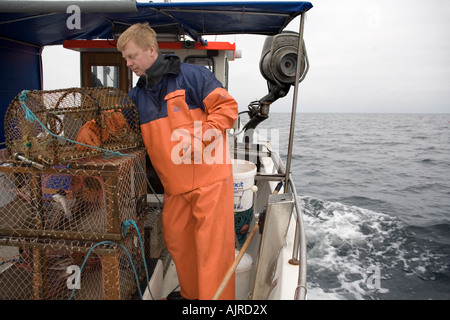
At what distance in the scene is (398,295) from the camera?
5289mm

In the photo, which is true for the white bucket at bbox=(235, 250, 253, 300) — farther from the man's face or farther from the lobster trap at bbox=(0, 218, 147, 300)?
the man's face

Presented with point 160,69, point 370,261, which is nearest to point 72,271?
point 160,69

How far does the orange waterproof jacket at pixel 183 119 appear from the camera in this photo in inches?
83.0

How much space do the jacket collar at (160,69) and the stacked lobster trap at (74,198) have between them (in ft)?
0.74

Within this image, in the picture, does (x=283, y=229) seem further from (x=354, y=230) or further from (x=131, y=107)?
(x=354, y=230)

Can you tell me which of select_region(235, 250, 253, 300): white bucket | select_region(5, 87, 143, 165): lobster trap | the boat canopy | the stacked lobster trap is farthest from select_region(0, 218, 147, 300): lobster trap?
the boat canopy

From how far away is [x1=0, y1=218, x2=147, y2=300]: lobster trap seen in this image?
1965 millimetres

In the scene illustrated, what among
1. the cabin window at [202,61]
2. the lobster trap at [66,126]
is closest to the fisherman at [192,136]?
the lobster trap at [66,126]

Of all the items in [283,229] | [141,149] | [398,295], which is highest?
[141,149]

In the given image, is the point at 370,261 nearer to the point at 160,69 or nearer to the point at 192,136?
the point at 192,136

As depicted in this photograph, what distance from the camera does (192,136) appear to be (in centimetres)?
212

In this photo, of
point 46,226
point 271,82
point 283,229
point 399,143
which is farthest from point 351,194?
point 399,143

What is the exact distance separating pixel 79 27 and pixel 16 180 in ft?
7.82

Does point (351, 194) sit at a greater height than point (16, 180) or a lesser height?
lesser
